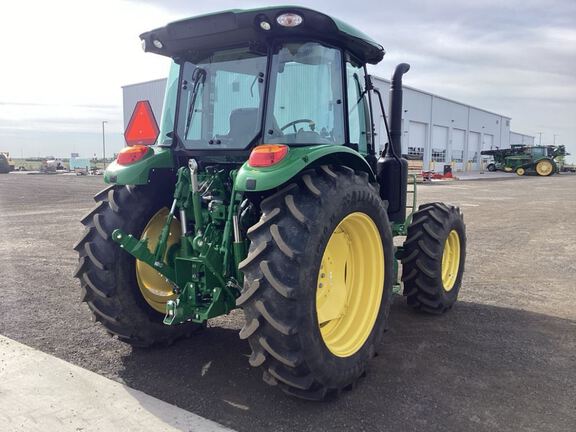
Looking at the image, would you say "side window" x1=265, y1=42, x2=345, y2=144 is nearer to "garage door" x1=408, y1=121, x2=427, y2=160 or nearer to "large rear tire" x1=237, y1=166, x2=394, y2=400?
"large rear tire" x1=237, y1=166, x2=394, y2=400

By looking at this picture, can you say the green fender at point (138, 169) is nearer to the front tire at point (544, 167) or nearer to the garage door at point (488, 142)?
the front tire at point (544, 167)

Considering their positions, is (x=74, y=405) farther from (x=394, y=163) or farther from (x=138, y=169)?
(x=394, y=163)

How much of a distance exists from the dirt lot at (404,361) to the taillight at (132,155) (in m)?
1.58

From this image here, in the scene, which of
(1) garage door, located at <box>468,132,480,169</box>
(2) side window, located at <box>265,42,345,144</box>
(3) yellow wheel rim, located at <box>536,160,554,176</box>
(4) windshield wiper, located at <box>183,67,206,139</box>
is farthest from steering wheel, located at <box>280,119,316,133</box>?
(1) garage door, located at <box>468,132,480,169</box>

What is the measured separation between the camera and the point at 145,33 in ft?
12.9

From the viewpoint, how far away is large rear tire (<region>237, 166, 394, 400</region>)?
296 centimetres

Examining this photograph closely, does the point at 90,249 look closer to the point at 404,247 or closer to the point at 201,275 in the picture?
the point at 201,275

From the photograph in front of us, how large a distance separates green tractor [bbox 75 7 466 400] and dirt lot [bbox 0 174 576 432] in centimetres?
23

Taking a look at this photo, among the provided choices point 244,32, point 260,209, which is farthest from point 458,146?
point 260,209

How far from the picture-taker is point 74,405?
129 inches

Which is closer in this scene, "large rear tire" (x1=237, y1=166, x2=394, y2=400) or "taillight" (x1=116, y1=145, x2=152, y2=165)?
"large rear tire" (x1=237, y1=166, x2=394, y2=400)

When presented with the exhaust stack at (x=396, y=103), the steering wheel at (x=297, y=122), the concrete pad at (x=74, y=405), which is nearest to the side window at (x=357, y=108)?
the exhaust stack at (x=396, y=103)

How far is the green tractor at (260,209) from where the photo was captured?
3.02 meters

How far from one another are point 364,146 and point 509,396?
237 centimetres
